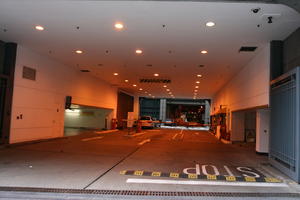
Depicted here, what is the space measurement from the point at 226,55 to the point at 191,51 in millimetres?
1589

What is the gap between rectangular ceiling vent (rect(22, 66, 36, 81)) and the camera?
432 inches

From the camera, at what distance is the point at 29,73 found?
11.3 metres

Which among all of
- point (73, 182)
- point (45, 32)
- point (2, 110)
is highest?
point (45, 32)

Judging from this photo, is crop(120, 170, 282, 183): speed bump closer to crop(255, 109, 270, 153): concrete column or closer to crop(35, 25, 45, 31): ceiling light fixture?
crop(255, 109, 270, 153): concrete column

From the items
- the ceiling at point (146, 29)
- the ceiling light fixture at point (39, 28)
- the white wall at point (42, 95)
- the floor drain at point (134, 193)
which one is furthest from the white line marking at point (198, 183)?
the white wall at point (42, 95)

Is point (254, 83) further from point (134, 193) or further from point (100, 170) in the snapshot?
point (134, 193)

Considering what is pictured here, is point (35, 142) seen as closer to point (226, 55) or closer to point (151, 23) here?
point (151, 23)

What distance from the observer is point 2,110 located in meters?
9.90

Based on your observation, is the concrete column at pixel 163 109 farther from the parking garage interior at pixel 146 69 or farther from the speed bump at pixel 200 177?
the speed bump at pixel 200 177

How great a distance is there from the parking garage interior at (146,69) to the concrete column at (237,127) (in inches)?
69.4

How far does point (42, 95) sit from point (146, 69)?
567cm

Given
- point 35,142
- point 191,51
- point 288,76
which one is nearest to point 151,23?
point 191,51

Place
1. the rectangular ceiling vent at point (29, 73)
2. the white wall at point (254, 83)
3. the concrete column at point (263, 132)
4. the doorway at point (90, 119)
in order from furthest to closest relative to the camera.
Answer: the doorway at point (90, 119) → the rectangular ceiling vent at point (29, 73) → the concrete column at point (263, 132) → the white wall at point (254, 83)

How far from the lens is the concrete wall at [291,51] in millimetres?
7234
